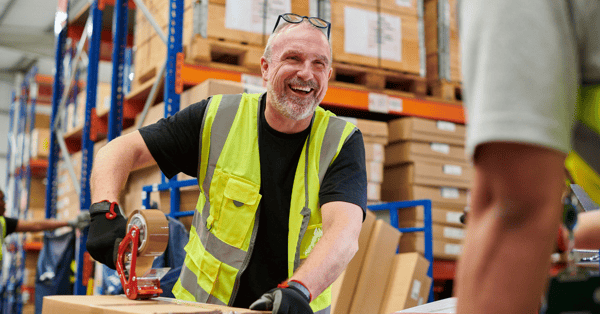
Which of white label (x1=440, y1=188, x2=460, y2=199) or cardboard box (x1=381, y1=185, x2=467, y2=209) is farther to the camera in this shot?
white label (x1=440, y1=188, x2=460, y2=199)

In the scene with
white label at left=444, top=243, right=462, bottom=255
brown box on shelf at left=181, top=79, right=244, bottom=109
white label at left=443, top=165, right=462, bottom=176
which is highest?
brown box on shelf at left=181, top=79, right=244, bottom=109

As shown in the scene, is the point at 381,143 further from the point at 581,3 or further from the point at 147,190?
the point at 581,3

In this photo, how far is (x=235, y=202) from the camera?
1.95 meters

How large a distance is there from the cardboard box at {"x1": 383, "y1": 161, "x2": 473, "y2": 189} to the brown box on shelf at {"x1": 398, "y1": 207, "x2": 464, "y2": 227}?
232 mm

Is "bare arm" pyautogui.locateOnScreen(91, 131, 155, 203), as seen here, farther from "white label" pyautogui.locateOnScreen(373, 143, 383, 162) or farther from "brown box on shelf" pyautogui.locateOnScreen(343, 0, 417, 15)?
"brown box on shelf" pyautogui.locateOnScreen(343, 0, 417, 15)

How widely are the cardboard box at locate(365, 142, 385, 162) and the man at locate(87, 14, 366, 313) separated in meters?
2.57

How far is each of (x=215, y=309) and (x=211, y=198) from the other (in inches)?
35.9

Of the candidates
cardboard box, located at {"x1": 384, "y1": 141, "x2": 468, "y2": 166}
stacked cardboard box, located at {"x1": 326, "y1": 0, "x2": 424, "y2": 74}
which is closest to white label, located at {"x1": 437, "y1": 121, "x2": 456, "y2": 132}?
cardboard box, located at {"x1": 384, "y1": 141, "x2": 468, "y2": 166}

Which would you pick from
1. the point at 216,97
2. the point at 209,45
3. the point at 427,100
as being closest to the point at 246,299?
the point at 216,97

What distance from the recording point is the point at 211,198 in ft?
6.60

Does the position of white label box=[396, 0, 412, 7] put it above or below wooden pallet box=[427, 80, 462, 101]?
above

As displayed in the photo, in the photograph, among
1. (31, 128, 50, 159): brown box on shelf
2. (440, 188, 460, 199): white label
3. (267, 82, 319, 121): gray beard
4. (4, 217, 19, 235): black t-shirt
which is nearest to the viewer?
(267, 82, 319, 121): gray beard

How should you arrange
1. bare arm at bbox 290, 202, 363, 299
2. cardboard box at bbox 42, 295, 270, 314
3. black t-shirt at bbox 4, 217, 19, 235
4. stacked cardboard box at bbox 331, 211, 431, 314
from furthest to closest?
black t-shirt at bbox 4, 217, 19, 235 < stacked cardboard box at bbox 331, 211, 431, 314 < bare arm at bbox 290, 202, 363, 299 < cardboard box at bbox 42, 295, 270, 314

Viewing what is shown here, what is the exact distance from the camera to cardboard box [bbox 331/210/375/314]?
3.29 metres
